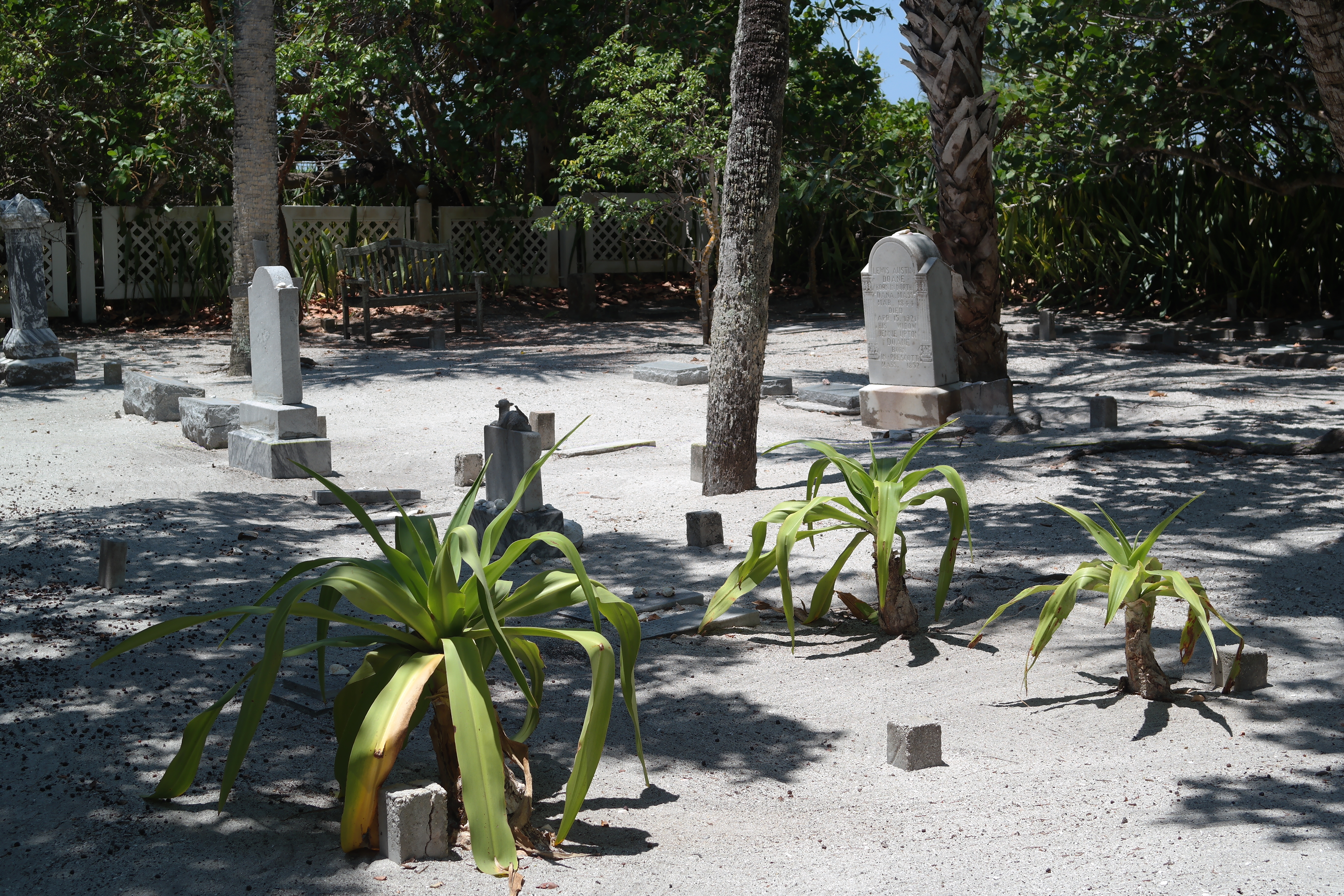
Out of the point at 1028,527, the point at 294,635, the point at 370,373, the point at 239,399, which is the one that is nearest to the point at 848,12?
the point at 370,373

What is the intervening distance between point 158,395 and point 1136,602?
338 inches

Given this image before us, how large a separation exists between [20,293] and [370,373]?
3.64 metres

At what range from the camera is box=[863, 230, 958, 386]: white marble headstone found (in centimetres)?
1013

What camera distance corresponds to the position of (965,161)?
406 inches

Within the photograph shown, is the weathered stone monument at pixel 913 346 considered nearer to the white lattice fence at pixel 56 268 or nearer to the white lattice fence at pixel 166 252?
the white lattice fence at pixel 166 252

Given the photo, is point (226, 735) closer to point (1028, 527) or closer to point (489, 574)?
point (489, 574)

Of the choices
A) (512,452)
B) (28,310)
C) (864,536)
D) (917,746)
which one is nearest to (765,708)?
(917,746)

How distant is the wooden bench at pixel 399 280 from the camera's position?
15742 mm

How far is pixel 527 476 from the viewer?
3.52 metres

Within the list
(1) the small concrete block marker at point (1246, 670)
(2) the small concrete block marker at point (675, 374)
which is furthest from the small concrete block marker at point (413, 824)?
(2) the small concrete block marker at point (675, 374)

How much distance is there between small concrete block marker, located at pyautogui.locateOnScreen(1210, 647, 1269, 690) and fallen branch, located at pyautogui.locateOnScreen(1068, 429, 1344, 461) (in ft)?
13.0

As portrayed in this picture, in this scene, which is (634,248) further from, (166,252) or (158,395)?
(158,395)

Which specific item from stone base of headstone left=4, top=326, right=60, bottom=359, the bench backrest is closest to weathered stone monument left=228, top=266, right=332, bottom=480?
stone base of headstone left=4, top=326, right=60, bottom=359

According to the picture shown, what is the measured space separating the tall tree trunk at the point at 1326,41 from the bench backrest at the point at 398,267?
11.5 metres
